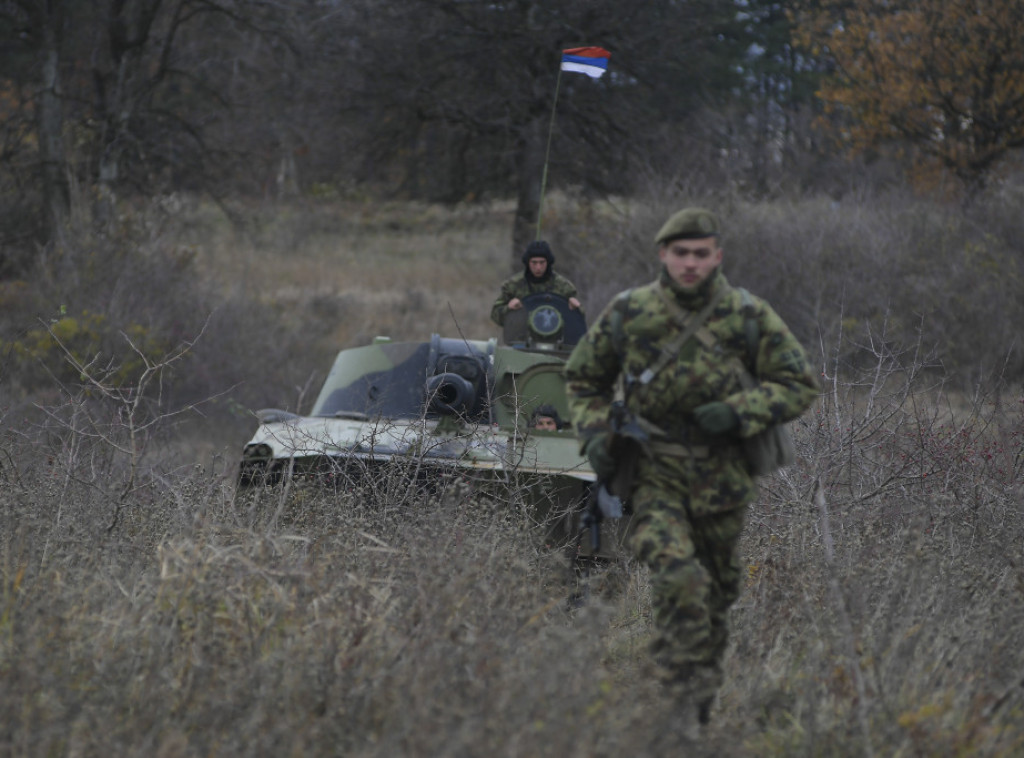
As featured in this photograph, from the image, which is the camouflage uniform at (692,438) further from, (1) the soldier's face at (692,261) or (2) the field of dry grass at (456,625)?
(2) the field of dry grass at (456,625)

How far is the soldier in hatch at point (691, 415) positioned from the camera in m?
4.56

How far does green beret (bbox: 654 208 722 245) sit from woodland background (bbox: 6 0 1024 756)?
1381mm

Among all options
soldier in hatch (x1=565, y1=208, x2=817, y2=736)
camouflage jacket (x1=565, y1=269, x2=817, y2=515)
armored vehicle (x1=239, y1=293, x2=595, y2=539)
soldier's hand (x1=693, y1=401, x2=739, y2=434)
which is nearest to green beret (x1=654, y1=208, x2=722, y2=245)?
soldier in hatch (x1=565, y1=208, x2=817, y2=736)

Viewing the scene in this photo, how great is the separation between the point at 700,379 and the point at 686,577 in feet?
2.29

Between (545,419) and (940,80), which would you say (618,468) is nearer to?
(545,419)

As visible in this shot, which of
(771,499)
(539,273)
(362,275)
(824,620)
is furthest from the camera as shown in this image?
(362,275)

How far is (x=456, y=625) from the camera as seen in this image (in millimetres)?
4527

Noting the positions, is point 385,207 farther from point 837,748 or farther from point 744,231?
point 837,748

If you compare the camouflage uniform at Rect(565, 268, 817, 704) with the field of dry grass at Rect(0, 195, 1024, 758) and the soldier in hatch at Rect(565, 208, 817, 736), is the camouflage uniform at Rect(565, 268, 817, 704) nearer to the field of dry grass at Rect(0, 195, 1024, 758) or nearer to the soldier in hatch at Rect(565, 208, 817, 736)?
the soldier in hatch at Rect(565, 208, 817, 736)

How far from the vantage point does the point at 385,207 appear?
36531 mm

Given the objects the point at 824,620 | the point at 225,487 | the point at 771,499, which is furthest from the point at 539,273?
the point at 824,620

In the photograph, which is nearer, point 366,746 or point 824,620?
point 366,746

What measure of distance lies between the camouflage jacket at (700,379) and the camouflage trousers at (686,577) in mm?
97

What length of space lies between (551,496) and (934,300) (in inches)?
461
